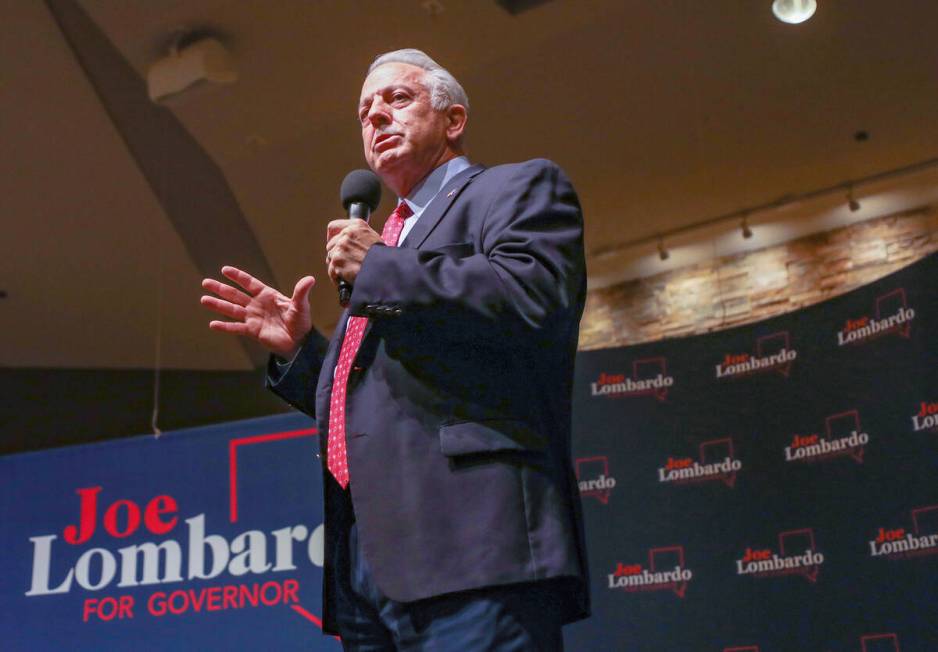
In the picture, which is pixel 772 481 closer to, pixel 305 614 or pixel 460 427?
pixel 305 614

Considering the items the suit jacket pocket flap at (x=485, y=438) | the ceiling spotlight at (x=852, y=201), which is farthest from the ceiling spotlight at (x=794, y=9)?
the suit jacket pocket flap at (x=485, y=438)

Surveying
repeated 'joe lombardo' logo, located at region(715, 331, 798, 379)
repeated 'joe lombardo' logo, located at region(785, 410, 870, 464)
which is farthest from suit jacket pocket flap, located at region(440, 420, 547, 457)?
repeated 'joe lombardo' logo, located at region(715, 331, 798, 379)

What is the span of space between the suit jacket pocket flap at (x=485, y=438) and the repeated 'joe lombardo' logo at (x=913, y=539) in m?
2.57

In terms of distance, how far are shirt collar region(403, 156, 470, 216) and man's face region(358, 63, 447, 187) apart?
29 millimetres

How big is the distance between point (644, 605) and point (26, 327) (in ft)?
16.4

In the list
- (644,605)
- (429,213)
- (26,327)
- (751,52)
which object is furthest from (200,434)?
(26,327)

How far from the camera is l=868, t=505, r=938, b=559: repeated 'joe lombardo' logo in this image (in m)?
3.45

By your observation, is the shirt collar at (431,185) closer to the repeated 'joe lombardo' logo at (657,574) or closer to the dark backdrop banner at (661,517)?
the dark backdrop banner at (661,517)

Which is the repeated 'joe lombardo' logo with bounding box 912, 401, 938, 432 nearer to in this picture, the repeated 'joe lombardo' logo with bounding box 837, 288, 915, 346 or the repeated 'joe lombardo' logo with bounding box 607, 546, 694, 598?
the repeated 'joe lombardo' logo with bounding box 837, 288, 915, 346

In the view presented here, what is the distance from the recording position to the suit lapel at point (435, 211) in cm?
151

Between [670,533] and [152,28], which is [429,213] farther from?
[152,28]

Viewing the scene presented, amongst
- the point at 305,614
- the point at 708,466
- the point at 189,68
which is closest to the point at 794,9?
the point at 708,466

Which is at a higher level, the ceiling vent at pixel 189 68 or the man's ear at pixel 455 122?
the ceiling vent at pixel 189 68

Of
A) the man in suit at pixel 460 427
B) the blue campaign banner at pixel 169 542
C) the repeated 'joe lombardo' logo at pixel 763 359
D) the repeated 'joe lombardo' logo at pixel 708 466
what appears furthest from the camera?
the repeated 'joe lombardo' logo at pixel 763 359
